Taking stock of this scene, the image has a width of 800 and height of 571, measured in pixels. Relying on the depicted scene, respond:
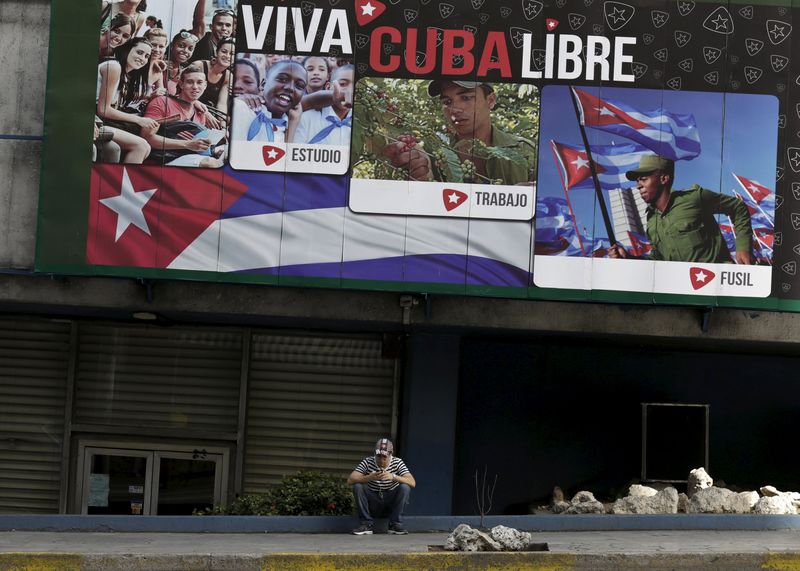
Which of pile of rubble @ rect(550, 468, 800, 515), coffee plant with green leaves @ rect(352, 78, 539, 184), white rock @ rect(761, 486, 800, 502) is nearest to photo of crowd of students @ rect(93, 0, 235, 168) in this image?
coffee plant with green leaves @ rect(352, 78, 539, 184)

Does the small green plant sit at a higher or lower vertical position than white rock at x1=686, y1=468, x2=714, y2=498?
lower

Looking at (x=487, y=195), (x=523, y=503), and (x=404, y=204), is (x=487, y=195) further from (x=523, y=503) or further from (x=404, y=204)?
(x=523, y=503)

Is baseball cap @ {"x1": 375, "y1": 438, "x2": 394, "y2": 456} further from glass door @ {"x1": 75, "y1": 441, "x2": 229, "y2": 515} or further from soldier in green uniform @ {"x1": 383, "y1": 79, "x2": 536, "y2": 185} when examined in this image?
glass door @ {"x1": 75, "y1": 441, "x2": 229, "y2": 515}

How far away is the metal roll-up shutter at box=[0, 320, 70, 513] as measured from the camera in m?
17.0

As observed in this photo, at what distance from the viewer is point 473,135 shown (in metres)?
14.4

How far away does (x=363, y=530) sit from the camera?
1323cm

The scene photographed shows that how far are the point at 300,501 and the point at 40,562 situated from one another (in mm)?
3683

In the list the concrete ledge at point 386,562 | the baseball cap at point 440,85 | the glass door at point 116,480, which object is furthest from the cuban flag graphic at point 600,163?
the glass door at point 116,480

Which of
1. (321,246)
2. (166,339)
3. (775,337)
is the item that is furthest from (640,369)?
(166,339)

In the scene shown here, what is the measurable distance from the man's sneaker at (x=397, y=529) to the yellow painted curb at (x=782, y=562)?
4.00 metres

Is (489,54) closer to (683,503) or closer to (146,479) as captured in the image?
(683,503)

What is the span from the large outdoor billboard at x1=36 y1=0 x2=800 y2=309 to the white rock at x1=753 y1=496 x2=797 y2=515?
2.45m

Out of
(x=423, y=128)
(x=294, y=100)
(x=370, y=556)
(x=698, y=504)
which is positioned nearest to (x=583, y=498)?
(x=698, y=504)

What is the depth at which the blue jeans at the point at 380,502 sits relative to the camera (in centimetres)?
1316
